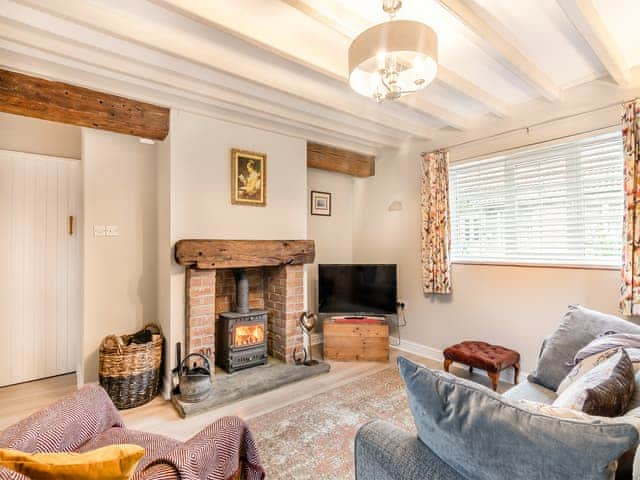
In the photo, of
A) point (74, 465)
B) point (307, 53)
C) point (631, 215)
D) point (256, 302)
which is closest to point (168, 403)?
point (256, 302)

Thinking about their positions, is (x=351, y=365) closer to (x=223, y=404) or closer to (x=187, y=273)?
(x=223, y=404)

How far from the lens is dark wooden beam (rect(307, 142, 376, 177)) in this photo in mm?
4082

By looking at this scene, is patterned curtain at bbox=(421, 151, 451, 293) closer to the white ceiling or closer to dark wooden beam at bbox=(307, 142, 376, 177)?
the white ceiling

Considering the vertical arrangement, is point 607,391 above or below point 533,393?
above

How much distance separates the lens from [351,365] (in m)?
3.72

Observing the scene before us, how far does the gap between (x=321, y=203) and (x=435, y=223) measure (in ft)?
4.99

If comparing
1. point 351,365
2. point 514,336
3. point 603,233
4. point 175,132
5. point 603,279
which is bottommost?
point 351,365

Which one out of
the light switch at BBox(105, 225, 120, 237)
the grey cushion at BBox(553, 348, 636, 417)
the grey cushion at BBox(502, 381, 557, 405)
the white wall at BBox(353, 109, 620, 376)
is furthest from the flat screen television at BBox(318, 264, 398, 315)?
the grey cushion at BBox(553, 348, 636, 417)

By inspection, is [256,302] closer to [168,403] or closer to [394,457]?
[168,403]

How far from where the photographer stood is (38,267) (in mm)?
3309

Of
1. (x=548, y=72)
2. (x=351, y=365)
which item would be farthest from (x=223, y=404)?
(x=548, y=72)

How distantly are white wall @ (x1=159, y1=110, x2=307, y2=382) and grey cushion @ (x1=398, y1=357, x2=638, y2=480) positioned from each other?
2513 mm

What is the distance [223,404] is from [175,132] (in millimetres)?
2368

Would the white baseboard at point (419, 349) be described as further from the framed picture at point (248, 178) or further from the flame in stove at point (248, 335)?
the framed picture at point (248, 178)
